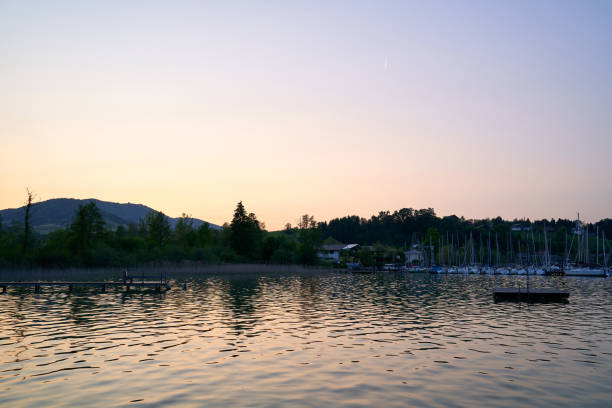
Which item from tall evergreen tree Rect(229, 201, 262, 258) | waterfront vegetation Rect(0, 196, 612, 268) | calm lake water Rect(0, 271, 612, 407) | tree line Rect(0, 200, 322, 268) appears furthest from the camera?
tall evergreen tree Rect(229, 201, 262, 258)

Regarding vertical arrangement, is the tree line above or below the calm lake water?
above

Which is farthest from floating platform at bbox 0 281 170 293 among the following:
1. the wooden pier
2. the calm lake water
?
the calm lake water

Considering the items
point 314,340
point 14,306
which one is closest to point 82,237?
point 14,306

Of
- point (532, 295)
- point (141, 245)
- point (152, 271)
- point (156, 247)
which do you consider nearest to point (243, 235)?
point (156, 247)

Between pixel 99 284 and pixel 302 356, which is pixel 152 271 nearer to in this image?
pixel 99 284

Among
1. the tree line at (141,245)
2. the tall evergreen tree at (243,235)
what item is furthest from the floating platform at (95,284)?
the tall evergreen tree at (243,235)

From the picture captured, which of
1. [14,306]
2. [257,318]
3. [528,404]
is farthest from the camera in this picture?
[14,306]

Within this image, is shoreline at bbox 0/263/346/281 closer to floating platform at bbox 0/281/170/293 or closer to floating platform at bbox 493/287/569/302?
floating platform at bbox 0/281/170/293

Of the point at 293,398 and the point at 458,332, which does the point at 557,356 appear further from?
the point at 293,398

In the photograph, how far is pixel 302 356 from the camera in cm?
2355

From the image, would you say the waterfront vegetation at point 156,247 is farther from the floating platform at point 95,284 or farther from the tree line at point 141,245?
the floating platform at point 95,284

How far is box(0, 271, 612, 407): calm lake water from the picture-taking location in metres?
17.0

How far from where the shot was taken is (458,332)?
31.1m

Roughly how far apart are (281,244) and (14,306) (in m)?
112
